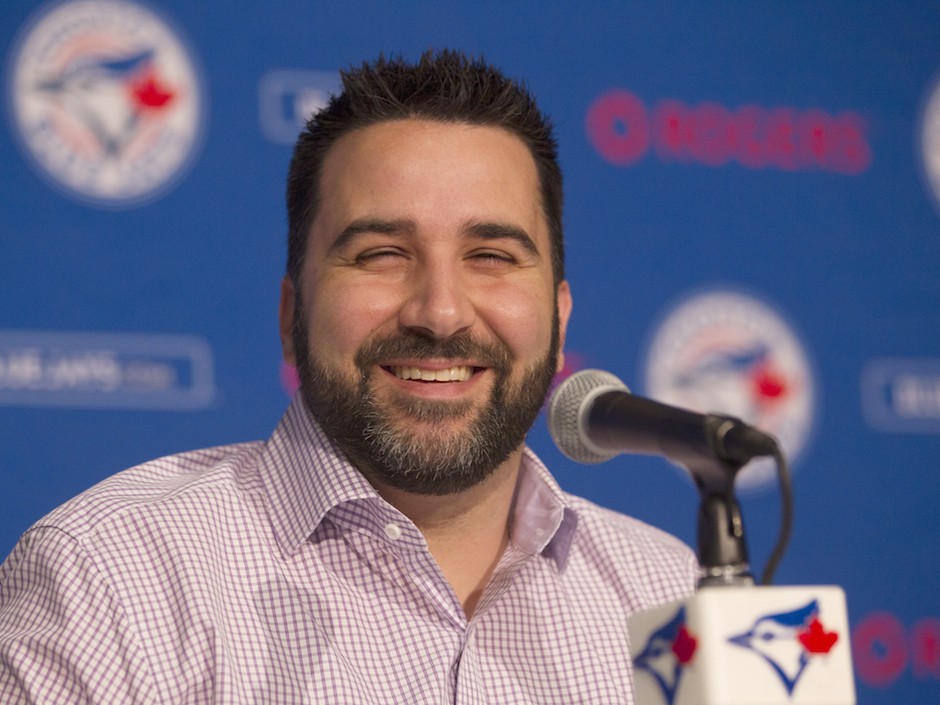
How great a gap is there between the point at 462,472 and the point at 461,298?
252mm

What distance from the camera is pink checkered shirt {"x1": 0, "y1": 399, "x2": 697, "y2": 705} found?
1.49m

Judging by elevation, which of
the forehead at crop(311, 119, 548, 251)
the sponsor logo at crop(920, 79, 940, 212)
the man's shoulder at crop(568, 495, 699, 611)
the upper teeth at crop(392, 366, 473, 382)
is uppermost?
the sponsor logo at crop(920, 79, 940, 212)

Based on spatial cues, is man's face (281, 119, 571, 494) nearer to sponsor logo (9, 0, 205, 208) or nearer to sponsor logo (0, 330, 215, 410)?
sponsor logo (0, 330, 215, 410)

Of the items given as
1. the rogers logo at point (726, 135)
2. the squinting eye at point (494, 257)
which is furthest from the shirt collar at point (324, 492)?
the rogers logo at point (726, 135)

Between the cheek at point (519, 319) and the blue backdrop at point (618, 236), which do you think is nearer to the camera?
the cheek at point (519, 319)

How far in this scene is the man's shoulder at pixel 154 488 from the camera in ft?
5.15

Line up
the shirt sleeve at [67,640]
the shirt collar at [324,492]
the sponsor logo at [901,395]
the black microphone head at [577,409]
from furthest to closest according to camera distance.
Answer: the sponsor logo at [901,395] < the shirt collar at [324,492] < the shirt sleeve at [67,640] < the black microphone head at [577,409]

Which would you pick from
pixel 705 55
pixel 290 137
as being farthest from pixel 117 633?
pixel 705 55

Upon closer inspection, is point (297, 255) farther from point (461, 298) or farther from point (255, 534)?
point (255, 534)

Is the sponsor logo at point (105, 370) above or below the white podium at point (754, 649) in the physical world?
above

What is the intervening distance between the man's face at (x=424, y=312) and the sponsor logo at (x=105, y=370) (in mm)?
510

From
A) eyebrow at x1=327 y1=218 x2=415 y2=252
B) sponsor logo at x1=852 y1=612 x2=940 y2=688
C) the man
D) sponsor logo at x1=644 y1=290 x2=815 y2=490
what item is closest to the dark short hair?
the man

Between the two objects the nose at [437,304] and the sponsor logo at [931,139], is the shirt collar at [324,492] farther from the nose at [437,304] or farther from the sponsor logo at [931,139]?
the sponsor logo at [931,139]

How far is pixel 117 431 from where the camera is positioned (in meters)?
2.24
